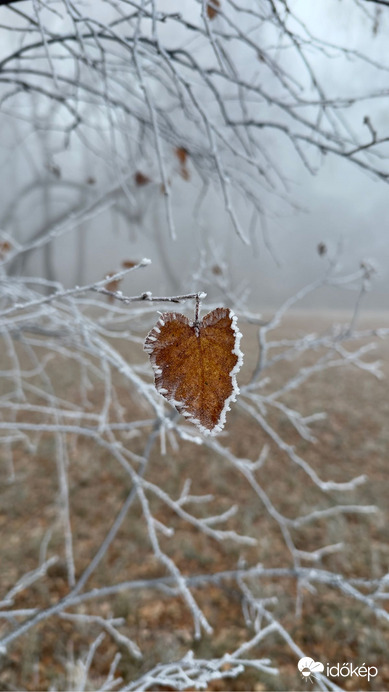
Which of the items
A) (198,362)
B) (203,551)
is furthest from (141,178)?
(203,551)

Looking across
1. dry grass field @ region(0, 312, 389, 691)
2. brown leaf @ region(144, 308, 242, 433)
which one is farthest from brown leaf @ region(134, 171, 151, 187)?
brown leaf @ region(144, 308, 242, 433)

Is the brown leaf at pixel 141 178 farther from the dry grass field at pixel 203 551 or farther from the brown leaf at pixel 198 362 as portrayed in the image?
the brown leaf at pixel 198 362

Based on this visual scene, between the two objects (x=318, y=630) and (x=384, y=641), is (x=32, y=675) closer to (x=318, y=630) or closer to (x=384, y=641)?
(x=318, y=630)

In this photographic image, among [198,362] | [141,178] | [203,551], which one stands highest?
[141,178]

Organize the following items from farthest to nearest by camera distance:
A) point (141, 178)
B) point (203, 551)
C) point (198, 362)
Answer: point (203, 551)
point (141, 178)
point (198, 362)

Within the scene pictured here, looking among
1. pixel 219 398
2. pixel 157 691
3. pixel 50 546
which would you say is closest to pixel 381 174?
pixel 219 398

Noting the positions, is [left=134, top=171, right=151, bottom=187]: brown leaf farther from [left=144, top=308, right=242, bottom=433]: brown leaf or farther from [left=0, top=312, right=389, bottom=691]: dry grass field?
[left=144, top=308, right=242, bottom=433]: brown leaf

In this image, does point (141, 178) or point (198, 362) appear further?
point (141, 178)

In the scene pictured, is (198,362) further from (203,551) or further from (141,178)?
(203,551)

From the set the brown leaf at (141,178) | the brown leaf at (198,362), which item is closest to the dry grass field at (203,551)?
the brown leaf at (198,362)
